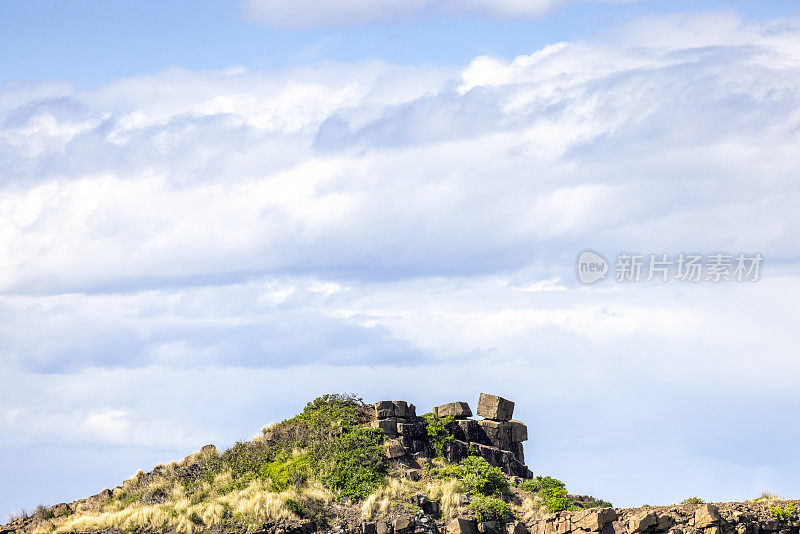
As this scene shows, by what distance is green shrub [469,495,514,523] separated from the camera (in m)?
49.0

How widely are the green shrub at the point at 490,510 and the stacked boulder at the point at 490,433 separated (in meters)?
6.00

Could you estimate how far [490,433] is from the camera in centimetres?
5853

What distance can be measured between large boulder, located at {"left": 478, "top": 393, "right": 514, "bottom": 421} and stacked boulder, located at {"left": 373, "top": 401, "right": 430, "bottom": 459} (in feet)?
13.7

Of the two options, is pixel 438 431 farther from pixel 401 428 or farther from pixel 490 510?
pixel 490 510

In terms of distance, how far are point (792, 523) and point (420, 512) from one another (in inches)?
647

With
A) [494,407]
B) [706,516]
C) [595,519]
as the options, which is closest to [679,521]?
[706,516]

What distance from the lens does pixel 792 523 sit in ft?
158

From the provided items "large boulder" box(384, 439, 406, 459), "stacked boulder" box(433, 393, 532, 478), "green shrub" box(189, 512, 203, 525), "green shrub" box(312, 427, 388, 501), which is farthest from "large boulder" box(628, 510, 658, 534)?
"green shrub" box(189, 512, 203, 525)

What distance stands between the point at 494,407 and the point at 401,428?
6.39m

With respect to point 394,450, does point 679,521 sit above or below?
below

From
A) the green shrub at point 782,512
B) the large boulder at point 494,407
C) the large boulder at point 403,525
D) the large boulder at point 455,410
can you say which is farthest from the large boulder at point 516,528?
the green shrub at point 782,512

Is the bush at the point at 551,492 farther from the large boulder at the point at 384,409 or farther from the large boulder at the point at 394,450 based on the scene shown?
the large boulder at the point at 384,409

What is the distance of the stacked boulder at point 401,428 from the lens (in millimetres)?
53906

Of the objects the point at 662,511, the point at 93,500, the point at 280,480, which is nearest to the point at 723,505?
the point at 662,511
